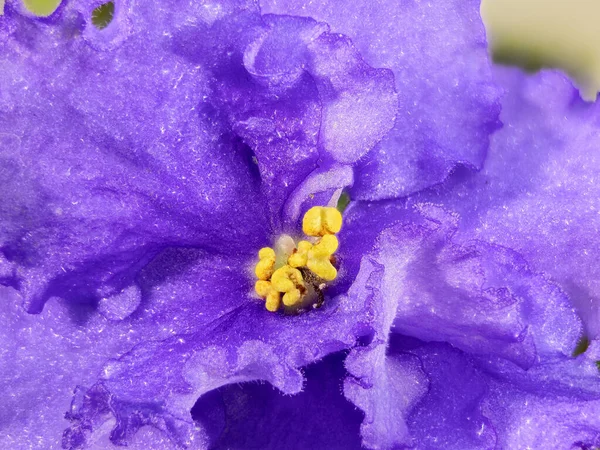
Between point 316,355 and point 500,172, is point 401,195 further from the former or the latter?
point 316,355

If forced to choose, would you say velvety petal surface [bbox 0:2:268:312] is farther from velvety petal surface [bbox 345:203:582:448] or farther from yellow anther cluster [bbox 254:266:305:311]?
velvety petal surface [bbox 345:203:582:448]

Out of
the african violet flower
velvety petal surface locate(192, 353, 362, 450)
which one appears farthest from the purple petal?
velvety petal surface locate(192, 353, 362, 450)

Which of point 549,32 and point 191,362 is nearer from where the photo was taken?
point 191,362

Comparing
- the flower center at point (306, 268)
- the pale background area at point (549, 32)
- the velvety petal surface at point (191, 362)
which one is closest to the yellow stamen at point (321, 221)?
the flower center at point (306, 268)

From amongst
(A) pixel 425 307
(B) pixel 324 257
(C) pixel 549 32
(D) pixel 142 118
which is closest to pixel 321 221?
(B) pixel 324 257

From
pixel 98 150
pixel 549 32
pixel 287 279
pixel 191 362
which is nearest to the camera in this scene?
pixel 191 362

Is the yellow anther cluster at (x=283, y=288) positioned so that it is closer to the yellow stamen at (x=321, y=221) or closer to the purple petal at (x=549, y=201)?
the yellow stamen at (x=321, y=221)

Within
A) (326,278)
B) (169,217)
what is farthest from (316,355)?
(169,217)

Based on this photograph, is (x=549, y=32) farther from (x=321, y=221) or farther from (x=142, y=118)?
(x=142, y=118)
